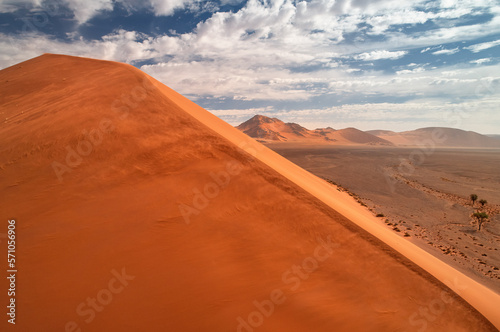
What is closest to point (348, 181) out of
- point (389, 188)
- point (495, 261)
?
point (389, 188)

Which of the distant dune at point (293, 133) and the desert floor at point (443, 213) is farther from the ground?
the distant dune at point (293, 133)

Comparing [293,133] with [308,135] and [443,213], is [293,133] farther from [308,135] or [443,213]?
[443,213]

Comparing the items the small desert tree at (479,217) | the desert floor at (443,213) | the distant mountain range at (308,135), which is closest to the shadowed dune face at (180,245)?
the desert floor at (443,213)

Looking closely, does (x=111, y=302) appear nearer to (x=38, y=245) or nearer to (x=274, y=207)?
(x=38, y=245)

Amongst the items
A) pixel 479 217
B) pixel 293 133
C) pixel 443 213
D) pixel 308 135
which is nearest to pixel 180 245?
pixel 479 217

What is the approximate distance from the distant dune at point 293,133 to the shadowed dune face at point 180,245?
374 ft

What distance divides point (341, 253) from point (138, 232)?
12.6 feet

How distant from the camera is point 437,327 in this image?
384 cm

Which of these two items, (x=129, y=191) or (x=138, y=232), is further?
(x=129, y=191)

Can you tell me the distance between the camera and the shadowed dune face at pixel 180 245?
143 inches

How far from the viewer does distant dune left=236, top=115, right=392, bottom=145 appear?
128000 millimetres

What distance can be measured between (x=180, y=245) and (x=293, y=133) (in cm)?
13986

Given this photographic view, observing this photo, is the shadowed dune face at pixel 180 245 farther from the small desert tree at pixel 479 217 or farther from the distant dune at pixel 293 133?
the distant dune at pixel 293 133

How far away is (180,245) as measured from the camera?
4.29 meters
